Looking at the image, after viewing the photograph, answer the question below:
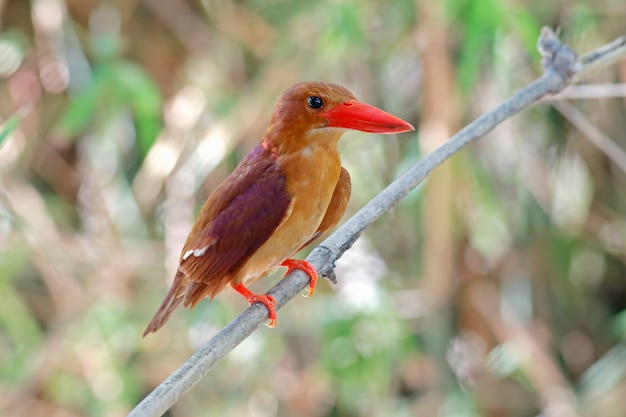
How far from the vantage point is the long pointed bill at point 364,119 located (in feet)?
5.08

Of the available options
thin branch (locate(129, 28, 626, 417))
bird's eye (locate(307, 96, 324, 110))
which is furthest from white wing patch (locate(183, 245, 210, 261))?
bird's eye (locate(307, 96, 324, 110))

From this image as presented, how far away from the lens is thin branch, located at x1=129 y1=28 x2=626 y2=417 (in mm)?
1246

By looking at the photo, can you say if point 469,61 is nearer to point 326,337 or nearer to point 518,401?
point 326,337

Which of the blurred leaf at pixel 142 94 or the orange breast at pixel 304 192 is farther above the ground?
the blurred leaf at pixel 142 94

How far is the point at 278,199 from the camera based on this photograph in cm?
163

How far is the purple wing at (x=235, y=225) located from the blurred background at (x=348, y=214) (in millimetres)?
1268

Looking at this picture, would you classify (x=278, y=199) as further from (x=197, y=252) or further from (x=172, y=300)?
(x=172, y=300)

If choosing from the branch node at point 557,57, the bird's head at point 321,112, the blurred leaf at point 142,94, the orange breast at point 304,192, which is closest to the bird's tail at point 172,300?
the orange breast at point 304,192

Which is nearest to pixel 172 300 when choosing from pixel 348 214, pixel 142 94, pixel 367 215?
pixel 367 215

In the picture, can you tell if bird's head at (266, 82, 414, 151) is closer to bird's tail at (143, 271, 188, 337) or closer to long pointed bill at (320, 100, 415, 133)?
long pointed bill at (320, 100, 415, 133)

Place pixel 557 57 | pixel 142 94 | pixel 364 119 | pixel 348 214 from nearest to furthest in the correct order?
pixel 364 119 → pixel 557 57 → pixel 142 94 → pixel 348 214

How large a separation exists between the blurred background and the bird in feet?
4.06

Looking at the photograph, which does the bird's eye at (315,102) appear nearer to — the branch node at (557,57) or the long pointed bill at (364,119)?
the long pointed bill at (364,119)

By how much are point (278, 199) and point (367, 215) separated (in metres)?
0.17
